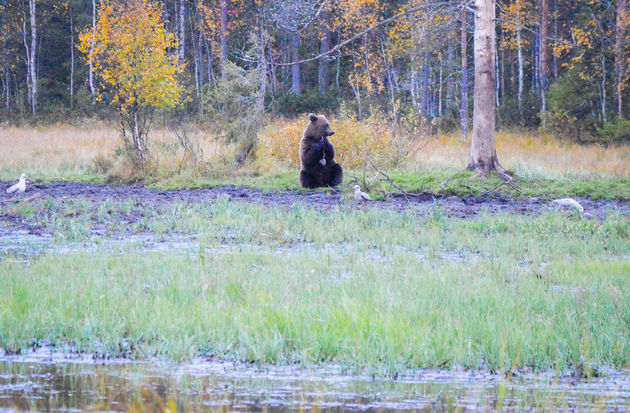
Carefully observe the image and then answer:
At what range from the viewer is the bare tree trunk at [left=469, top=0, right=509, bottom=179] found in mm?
16719

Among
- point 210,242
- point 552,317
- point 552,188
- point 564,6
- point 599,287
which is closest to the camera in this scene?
Result: point 552,317

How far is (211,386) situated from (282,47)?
5095 centimetres

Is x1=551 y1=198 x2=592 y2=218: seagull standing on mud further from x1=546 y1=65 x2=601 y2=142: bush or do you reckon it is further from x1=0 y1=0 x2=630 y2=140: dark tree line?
x1=546 y1=65 x2=601 y2=142: bush

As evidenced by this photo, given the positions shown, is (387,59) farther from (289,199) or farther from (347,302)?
(347,302)

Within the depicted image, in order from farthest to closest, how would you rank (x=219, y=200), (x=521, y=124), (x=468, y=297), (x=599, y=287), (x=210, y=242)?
1. (x=521, y=124)
2. (x=219, y=200)
3. (x=210, y=242)
4. (x=599, y=287)
5. (x=468, y=297)

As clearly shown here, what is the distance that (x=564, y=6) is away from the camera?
40125mm

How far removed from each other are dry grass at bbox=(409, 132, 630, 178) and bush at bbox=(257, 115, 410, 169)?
656mm

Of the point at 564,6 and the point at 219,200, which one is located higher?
the point at 564,6

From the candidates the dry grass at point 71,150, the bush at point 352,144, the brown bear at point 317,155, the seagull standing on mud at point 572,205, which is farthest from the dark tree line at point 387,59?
the seagull standing on mud at point 572,205

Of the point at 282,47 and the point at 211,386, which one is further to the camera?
the point at 282,47

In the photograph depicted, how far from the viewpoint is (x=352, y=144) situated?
2164cm

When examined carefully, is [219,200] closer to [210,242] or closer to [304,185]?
[304,185]

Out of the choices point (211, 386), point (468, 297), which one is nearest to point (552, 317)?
point (468, 297)

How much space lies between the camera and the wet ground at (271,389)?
4297 millimetres
